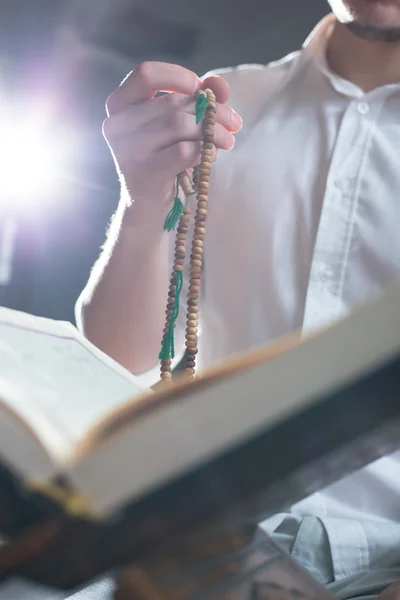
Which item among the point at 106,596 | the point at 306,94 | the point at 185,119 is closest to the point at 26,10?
the point at 306,94

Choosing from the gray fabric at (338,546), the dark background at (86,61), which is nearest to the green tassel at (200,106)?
the gray fabric at (338,546)

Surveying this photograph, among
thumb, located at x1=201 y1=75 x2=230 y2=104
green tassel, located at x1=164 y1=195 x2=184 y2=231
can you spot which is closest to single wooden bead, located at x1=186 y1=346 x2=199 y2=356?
green tassel, located at x1=164 y1=195 x2=184 y2=231

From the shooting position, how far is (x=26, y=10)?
1.71 meters

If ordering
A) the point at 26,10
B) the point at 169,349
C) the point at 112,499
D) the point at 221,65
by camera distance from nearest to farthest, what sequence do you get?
the point at 112,499, the point at 169,349, the point at 221,65, the point at 26,10

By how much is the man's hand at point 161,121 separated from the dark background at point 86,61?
3.48ft

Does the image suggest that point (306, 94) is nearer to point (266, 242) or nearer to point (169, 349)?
point (266, 242)

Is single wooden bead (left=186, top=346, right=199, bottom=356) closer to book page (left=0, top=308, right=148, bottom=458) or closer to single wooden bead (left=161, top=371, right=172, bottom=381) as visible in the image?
single wooden bead (left=161, top=371, right=172, bottom=381)

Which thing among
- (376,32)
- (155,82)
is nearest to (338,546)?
Answer: (155,82)

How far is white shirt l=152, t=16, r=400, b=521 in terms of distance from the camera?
0.64m

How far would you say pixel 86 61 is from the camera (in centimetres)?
170

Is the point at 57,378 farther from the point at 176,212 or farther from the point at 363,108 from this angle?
the point at 363,108

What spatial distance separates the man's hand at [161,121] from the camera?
0.55 m

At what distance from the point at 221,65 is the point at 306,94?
904mm

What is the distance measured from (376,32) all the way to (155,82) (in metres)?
0.27
